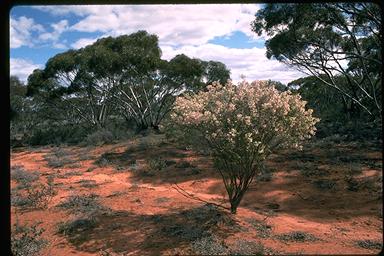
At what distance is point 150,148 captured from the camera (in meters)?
22.2

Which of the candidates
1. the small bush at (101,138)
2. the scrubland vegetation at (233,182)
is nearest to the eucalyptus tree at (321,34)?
the scrubland vegetation at (233,182)

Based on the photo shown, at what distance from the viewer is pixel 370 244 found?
7.23 metres

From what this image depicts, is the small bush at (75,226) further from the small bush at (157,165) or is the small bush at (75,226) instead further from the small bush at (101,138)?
Answer: the small bush at (101,138)

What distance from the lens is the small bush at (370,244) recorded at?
706 centimetres

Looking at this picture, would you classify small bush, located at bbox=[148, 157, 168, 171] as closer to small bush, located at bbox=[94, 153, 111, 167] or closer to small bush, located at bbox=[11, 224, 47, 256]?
small bush, located at bbox=[94, 153, 111, 167]

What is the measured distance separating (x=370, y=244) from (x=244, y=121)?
353 centimetres

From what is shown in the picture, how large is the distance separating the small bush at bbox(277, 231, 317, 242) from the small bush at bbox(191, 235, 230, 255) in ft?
4.36

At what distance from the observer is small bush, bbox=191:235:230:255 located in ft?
22.7

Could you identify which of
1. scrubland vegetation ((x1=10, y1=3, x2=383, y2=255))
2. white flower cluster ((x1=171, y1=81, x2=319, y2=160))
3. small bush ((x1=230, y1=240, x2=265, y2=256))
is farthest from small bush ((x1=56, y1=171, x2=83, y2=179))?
small bush ((x1=230, y1=240, x2=265, y2=256))

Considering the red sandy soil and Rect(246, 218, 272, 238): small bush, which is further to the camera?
Rect(246, 218, 272, 238): small bush

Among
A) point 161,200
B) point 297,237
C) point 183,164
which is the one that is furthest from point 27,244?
point 183,164

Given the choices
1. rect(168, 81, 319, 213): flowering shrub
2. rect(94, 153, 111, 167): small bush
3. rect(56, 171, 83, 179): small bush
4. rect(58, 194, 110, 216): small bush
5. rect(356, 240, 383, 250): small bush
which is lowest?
rect(356, 240, 383, 250): small bush

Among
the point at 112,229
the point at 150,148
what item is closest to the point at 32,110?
the point at 150,148

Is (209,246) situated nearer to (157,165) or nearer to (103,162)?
(157,165)
